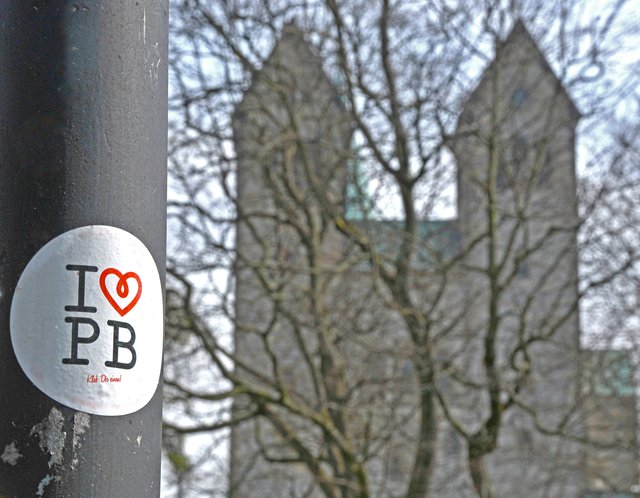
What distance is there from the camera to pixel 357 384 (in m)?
13.0

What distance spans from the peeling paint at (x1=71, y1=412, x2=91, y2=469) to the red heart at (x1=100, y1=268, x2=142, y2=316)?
0.47 feet

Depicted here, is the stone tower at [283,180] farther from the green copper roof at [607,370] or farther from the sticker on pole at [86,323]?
the sticker on pole at [86,323]

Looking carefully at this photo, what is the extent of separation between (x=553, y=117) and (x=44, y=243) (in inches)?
489

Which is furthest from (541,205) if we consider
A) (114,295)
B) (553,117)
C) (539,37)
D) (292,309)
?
(114,295)

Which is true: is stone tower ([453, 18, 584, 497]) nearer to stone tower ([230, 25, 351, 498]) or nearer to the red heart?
A: stone tower ([230, 25, 351, 498])

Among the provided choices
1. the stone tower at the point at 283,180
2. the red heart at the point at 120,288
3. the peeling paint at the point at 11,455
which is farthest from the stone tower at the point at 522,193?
the peeling paint at the point at 11,455

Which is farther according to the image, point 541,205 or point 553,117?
point 541,205

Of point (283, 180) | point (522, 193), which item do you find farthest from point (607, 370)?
point (283, 180)

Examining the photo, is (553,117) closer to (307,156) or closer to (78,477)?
(307,156)

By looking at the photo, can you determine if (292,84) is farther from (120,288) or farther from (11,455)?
(11,455)

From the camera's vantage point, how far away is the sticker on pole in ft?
4.51

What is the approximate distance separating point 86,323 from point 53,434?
143 mm

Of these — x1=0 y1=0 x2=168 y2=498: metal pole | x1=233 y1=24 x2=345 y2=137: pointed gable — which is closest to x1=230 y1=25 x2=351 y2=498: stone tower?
x1=233 y1=24 x2=345 y2=137: pointed gable

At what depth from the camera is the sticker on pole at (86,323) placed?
1375 millimetres
